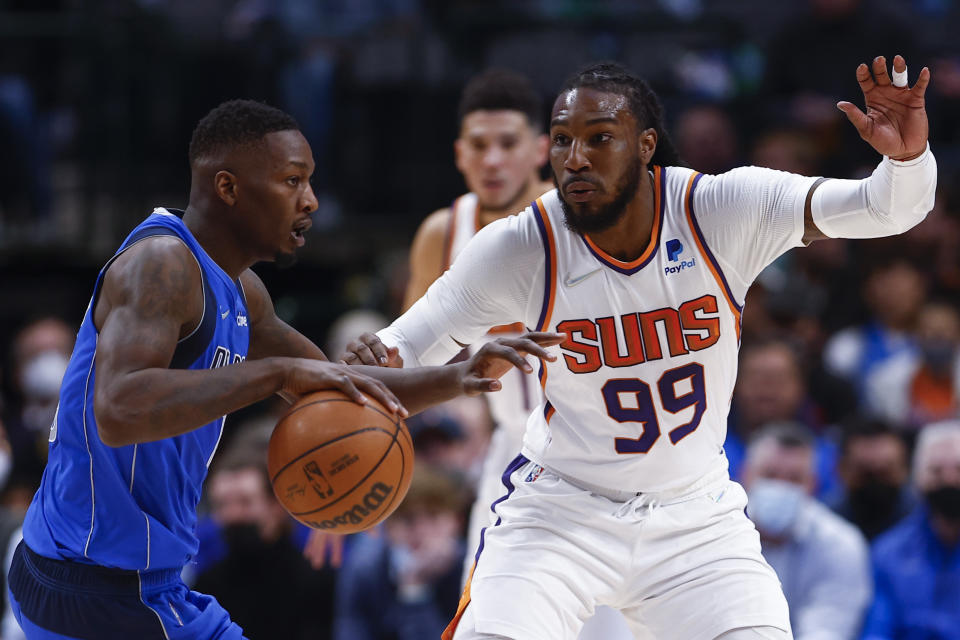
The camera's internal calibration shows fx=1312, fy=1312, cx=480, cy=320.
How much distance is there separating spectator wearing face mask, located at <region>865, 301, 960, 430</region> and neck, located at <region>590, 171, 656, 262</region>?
449 cm

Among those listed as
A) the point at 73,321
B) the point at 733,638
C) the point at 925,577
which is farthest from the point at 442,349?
the point at 73,321

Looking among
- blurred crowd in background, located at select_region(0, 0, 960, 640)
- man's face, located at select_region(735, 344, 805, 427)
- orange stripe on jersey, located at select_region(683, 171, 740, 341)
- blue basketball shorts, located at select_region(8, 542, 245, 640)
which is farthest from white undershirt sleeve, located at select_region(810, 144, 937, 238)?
man's face, located at select_region(735, 344, 805, 427)

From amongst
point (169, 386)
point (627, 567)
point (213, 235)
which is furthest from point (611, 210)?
point (169, 386)

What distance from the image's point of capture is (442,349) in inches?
184

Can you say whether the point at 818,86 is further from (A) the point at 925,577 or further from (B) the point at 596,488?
(B) the point at 596,488

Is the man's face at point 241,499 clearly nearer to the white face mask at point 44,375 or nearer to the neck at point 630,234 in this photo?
the white face mask at point 44,375

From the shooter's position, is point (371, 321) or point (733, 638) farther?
point (371, 321)

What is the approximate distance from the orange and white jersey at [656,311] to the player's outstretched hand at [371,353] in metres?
0.39

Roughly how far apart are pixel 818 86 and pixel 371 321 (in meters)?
4.30

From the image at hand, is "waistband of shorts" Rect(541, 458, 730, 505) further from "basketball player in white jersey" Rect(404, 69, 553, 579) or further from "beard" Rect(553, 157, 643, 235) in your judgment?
"basketball player in white jersey" Rect(404, 69, 553, 579)

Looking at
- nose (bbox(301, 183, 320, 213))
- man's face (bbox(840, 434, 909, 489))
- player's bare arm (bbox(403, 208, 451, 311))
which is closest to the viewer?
nose (bbox(301, 183, 320, 213))

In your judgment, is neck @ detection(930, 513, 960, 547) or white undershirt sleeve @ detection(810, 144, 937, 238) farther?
neck @ detection(930, 513, 960, 547)

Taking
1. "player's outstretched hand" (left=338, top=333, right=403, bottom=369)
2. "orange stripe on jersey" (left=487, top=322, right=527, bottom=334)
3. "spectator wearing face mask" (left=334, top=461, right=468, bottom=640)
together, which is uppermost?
"player's outstretched hand" (left=338, top=333, right=403, bottom=369)

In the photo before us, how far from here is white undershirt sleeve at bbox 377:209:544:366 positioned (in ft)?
14.7
